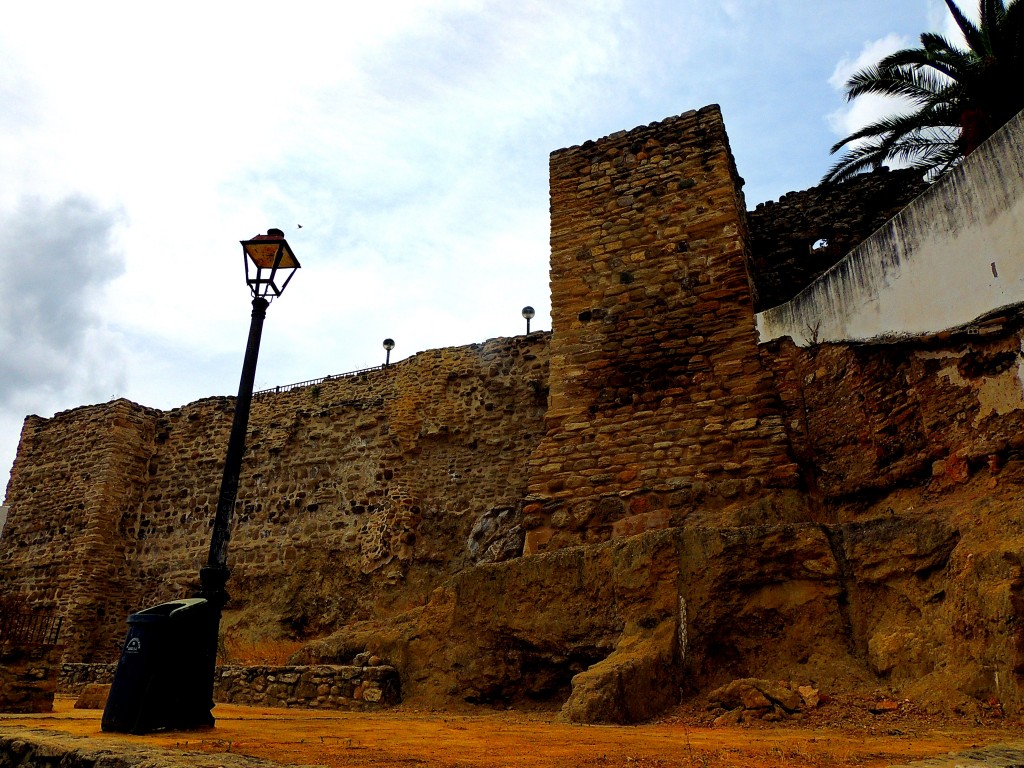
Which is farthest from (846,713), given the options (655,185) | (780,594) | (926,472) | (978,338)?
(655,185)

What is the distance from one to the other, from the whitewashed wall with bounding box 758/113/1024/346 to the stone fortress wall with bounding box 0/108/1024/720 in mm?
458

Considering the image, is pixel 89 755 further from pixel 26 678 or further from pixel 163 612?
pixel 26 678

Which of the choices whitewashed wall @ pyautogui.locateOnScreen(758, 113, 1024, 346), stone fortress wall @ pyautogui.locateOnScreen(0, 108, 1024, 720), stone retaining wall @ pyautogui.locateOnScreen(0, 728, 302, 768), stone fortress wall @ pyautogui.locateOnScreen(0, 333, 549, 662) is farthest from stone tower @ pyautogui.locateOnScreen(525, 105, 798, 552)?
stone fortress wall @ pyautogui.locateOnScreen(0, 333, 549, 662)

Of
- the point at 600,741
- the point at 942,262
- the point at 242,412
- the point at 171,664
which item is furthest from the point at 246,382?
the point at 942,262

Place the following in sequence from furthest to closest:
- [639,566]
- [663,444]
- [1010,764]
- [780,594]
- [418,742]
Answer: [663,444], [639,566], [780,594], [418,742], [1010,764]

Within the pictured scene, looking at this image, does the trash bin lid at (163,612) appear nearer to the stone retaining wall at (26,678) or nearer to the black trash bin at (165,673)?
the black trash bin at (165,673)

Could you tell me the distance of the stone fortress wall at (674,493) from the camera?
4.63m

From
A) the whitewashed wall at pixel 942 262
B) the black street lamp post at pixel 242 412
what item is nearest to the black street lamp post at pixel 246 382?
the black street lamp post at pixel 242 412

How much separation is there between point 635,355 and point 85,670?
10.0 meters

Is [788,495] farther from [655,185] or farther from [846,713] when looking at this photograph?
[655,185]

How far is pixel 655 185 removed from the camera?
7914 mm

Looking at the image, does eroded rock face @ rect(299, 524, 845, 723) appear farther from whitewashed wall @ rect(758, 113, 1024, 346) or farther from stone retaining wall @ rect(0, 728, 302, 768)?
whitewashed wall @ rect(758, 113, 1024, 346)

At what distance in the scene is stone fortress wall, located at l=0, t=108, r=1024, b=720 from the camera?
182 inches

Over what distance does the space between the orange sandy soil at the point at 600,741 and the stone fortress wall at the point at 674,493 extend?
0.50 m
